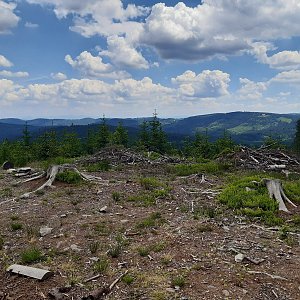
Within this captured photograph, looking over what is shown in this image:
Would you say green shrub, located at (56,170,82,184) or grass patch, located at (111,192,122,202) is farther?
green shrub, located at (56,170,82,184)

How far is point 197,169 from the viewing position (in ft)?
77.4

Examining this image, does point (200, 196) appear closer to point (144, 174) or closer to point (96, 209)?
point (96, 209)

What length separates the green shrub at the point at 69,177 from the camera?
62.9ft

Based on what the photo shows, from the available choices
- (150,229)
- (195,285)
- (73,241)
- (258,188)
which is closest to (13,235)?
(73,241)

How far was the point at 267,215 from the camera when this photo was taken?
1252 cm

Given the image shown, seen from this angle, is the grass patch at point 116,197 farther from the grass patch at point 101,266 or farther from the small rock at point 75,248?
the grass patch at point 101,266

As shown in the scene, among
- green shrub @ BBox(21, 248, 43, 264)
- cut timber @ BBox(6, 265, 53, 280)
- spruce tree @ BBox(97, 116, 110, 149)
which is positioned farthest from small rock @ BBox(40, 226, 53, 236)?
spruce tree @ BBox(97, 116, 110, 149)

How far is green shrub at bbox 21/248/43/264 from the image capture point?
8898mm

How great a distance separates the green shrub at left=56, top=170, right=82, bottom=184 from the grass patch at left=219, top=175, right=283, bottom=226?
8.27m

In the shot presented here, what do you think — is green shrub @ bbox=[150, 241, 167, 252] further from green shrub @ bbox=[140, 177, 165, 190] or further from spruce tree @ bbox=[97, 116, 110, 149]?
spruce tree @ bbox=[97, 116, 110, 149]

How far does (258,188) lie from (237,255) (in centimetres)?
720

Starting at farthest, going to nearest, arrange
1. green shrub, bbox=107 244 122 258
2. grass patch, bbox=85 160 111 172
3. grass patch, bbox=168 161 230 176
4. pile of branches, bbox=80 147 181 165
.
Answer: pile of branches, bbox=80 147 181 165 < grass patch, bbox=85 160 111 172 < grass patch, bbox=168 161 230 176 < green shrub, bbox=107 244 122 258

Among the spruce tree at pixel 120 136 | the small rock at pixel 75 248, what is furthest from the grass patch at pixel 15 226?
the spruce tree at pixel 120 136

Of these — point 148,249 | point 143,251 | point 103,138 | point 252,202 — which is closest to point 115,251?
point 143,251
